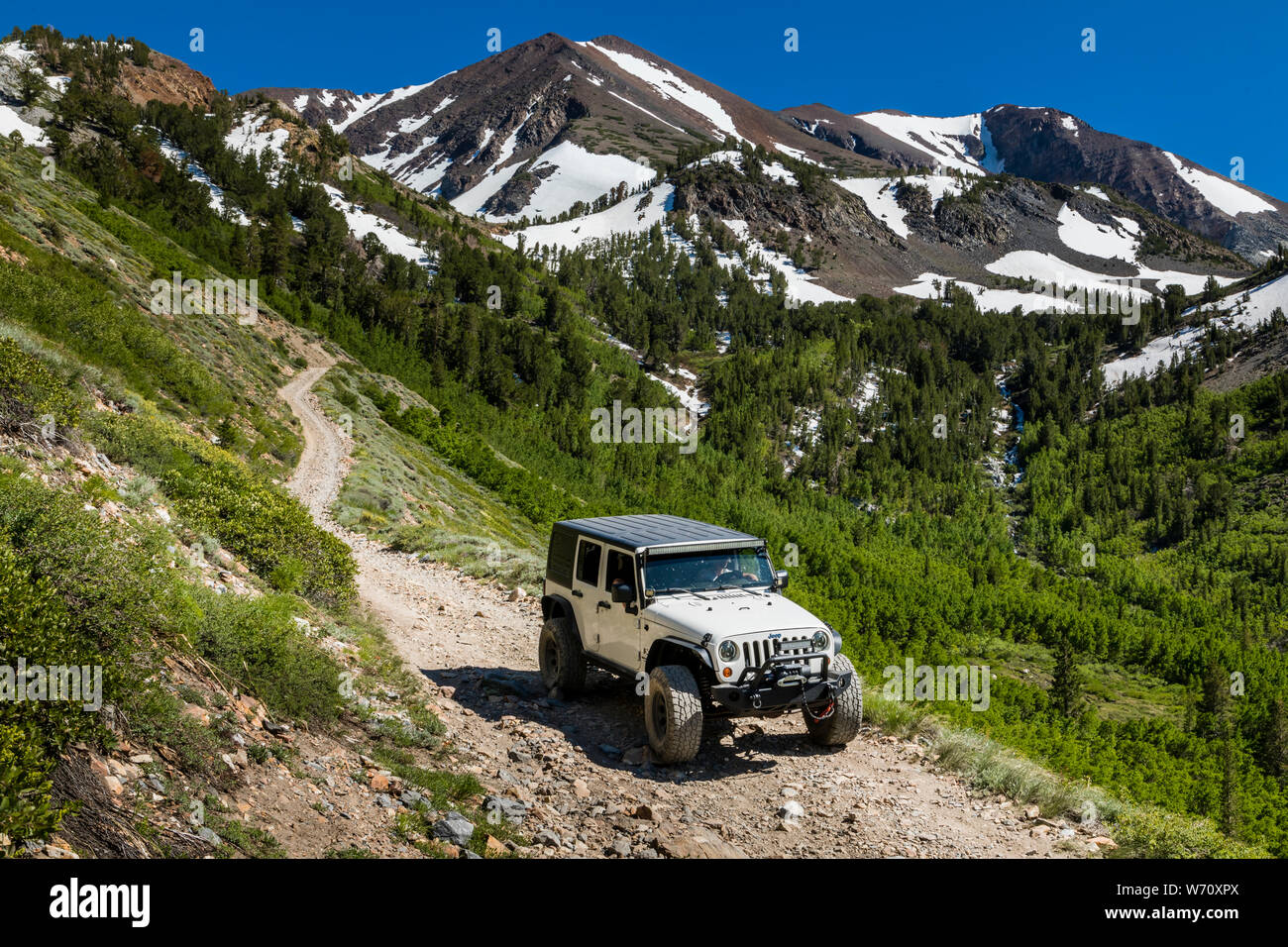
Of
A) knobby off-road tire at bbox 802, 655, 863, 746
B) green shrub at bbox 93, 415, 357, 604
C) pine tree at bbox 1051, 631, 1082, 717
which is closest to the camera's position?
knobby off-road tire at bbox 802, 655, 863, 746

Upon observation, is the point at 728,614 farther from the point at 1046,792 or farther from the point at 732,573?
the point at 1046,792

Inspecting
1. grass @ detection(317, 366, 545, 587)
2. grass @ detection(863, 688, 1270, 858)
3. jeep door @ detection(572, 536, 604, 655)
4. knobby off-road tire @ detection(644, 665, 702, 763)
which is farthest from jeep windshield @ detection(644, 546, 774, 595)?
grass @ detection(317, 366, 545, 587)

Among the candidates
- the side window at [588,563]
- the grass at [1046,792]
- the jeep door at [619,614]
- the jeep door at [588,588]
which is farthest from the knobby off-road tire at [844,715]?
the side window at [588,563]

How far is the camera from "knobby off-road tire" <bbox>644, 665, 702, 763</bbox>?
8.88m

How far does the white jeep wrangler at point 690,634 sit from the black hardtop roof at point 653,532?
3cm

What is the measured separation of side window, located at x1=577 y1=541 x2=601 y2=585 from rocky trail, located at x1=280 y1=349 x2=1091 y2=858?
6.33 feet

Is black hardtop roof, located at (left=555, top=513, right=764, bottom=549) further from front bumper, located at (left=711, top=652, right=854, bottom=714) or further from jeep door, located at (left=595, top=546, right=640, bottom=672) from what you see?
front bumper, located at (left=711, top=652, right=854, bottom=714)

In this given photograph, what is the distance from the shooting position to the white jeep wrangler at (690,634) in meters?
8.93

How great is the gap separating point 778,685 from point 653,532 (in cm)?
302

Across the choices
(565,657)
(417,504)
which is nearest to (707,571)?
(565,657)

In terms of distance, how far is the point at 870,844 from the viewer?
7.98 meters

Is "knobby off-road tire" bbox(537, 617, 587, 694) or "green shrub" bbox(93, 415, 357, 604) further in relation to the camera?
"green shrub" bbox(93, 415, 357, 604)

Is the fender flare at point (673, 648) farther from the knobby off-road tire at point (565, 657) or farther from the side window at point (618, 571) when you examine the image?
the knobby off-road tire at point (565, 657)
